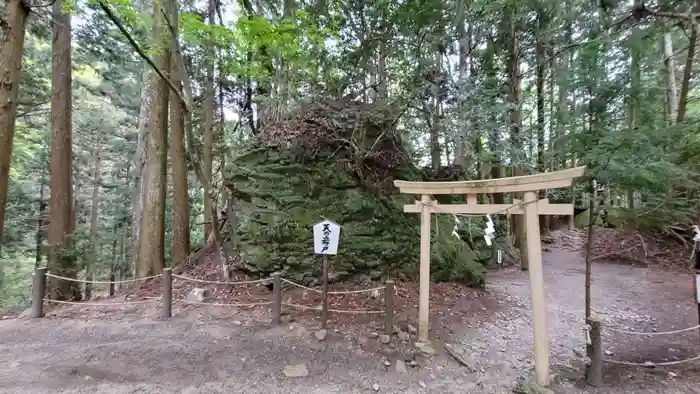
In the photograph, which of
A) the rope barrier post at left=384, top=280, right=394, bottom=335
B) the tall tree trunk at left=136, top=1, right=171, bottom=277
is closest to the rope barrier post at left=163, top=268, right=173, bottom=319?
the tall tree trunk at left=136, top=1, right=171, bottom=277

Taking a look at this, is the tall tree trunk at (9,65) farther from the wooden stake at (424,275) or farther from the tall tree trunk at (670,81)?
the tall tree trunk at (670,81)

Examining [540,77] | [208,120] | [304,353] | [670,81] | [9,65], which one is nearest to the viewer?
[304,353]

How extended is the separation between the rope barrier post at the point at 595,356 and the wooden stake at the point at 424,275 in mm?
1864

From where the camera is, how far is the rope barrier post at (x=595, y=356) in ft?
11.7

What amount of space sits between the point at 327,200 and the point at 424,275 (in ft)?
8.68

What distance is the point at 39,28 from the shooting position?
786 cm

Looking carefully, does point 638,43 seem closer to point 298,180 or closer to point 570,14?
point 570,14

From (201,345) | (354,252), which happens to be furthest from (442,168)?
(201,345)

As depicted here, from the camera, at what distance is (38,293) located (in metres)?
5.08

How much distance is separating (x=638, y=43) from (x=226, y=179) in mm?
7619

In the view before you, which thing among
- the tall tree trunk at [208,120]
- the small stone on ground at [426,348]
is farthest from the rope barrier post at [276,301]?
the tall tree trunk at [208,120]

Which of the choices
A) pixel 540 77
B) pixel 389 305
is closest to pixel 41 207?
pixel 389 305

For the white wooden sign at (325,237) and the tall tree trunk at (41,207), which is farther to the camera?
the tall tree trunk at (41,207)

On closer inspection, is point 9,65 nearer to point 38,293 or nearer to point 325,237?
point 38,293
